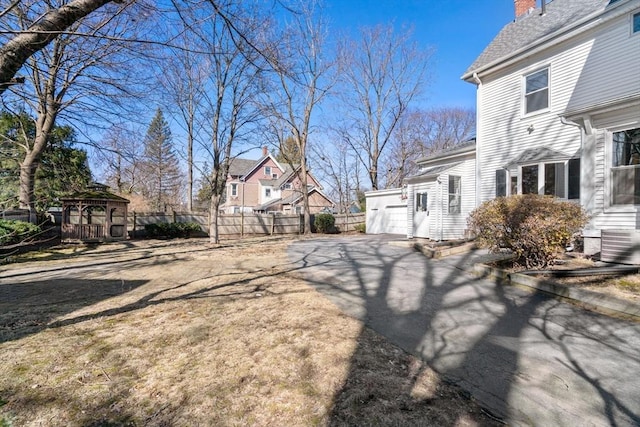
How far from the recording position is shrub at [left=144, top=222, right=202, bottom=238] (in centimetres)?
1588

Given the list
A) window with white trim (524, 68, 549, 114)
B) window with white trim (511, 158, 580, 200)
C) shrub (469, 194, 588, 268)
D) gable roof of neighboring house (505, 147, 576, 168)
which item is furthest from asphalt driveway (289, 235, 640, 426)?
window with white trim (524, 68, 549, 114)

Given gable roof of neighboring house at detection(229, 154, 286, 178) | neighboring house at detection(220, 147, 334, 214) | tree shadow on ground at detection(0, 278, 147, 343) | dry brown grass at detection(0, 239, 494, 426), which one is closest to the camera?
dry brown grass at detection(0, 239, 494, 426)

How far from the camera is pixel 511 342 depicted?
3.37 metres

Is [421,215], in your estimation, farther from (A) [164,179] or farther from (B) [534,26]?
(A) [164,179]

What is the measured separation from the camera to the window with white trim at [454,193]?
38.7ft

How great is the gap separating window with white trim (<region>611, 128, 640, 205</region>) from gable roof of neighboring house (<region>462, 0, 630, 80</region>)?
3.77 meters

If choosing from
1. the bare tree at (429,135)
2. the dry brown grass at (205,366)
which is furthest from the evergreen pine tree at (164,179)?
the dry brown grass at (205,366)

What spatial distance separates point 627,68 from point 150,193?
37533 mm

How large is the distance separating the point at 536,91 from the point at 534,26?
3129 mm

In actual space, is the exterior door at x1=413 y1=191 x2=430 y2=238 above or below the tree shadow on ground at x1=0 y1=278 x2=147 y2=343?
above

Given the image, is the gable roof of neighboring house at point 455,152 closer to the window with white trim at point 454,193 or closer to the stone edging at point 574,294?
the window with white trim at point 454,193

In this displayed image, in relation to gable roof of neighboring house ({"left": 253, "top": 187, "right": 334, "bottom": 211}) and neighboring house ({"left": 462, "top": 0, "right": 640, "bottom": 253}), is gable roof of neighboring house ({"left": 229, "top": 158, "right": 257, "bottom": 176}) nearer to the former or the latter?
gable roof of neighboring house ({"left": 253, "top": 187, "right": 334, "bottom": 211})

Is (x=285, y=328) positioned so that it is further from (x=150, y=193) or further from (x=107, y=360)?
(x=150, y=193)

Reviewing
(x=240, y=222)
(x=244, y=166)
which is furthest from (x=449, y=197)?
(x=244, y=166)
